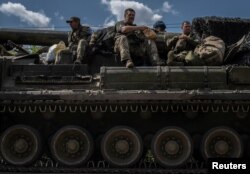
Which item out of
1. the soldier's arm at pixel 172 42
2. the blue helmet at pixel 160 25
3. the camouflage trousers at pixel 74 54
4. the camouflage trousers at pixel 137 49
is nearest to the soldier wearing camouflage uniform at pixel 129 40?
the camouflage trousers at pixel 137 49

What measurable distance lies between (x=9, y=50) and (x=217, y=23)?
7227mm

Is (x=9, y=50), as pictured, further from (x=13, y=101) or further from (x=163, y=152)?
(x=163, y=152)

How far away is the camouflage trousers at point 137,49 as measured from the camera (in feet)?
48.1

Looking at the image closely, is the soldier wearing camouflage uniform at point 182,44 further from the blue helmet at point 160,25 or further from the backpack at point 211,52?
the blue helmet at point 160,25

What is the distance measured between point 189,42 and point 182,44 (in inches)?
10.5

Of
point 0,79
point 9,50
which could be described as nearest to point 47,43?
point 9,50

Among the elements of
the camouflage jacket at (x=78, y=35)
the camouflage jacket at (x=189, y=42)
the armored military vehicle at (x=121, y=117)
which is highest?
the camouflage jacket at (x=78, y=35)

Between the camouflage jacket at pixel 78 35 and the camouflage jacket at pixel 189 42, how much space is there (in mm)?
2560

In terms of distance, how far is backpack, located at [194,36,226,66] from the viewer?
14.8 m

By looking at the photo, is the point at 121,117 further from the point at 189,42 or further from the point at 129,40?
the point at 189,42

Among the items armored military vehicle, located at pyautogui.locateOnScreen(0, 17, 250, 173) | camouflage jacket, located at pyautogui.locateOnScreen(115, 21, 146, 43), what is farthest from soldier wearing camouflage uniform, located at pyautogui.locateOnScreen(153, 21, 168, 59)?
armored military vehicle, located at pyautogui.locateOnScreen(0, 17, 250, 173)

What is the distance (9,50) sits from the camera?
18219mm

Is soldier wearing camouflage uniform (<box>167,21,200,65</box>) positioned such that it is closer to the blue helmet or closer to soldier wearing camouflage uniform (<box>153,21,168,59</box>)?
soldier wearing camouflage uniform (<box>153,21,168,59</box>)

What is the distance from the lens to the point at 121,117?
1457 cm
